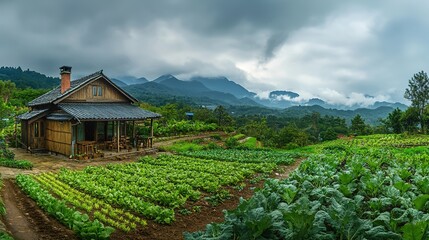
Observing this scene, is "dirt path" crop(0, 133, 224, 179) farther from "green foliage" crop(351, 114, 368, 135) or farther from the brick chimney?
"green foliage" crop(351, 114, 368, 135)

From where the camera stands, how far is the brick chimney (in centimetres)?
2373

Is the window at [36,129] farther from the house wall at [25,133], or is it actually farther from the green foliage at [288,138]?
the green foliage at [288,138]

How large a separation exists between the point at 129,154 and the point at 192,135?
15.7 metres

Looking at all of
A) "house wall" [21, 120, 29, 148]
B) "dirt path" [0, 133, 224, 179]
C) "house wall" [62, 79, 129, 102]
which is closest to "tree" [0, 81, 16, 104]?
"house wall" [21, 120, 29, 148]

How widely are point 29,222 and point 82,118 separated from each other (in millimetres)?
11904

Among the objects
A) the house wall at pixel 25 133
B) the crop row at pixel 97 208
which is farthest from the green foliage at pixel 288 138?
the crop row at pixel 97 208

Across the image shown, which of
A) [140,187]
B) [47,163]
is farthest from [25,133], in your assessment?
[140,187]

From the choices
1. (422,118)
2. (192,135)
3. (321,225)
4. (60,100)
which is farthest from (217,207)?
(422,118)

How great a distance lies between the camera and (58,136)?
70.0 ft

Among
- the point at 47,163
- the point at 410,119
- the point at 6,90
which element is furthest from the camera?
the point at 410,119

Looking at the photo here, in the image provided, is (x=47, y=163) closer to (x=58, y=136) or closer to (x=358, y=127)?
(x=58, y=136)

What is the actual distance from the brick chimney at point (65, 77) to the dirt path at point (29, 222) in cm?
1437

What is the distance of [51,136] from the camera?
872 inches

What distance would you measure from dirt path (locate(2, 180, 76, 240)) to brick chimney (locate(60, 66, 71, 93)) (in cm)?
1437
